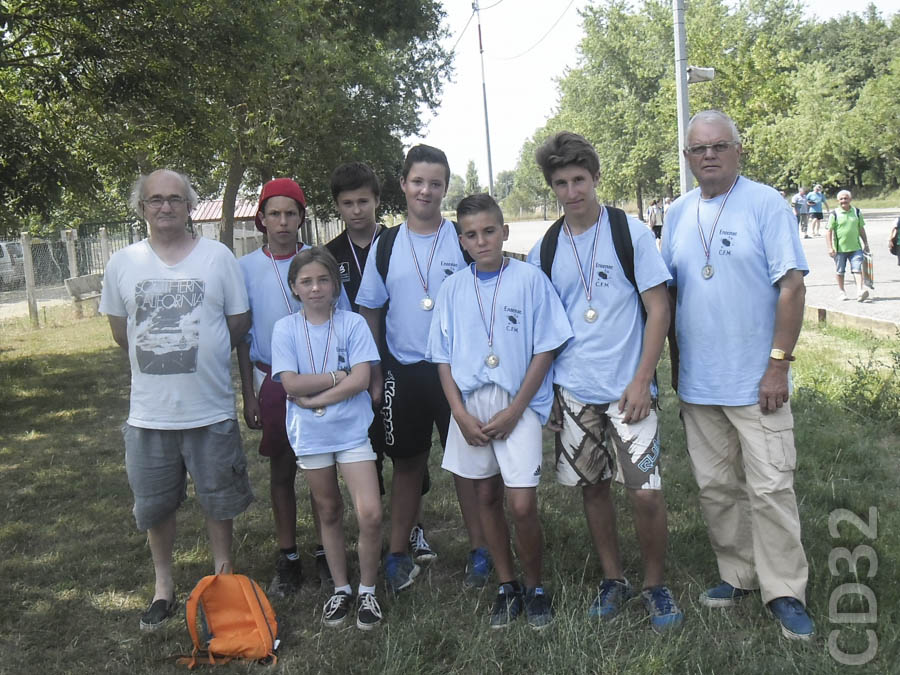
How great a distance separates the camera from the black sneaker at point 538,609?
337 cm

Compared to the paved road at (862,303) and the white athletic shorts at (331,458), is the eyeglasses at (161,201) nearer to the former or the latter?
the white athletic shorts at (331,458)

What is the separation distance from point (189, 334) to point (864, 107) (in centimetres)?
5344

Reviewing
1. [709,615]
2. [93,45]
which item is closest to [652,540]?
[709,615]

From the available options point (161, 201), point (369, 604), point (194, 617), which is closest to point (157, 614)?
point (194, 617)

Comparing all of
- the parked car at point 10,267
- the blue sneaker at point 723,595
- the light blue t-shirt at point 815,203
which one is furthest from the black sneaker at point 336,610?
the light blue t-shirt at point 815,203

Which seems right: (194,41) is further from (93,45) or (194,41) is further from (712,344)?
(712,344)

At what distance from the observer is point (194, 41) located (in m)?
8.59

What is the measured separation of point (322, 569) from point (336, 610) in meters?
0.55

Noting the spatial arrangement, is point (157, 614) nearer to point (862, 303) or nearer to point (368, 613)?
point (368, 613)

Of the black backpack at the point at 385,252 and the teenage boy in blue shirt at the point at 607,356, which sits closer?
the teenage boy in blue shirt at the point at 607,356

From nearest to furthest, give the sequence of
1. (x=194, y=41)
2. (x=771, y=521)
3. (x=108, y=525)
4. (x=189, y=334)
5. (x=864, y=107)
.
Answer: (x=771, y=521) → (x=189, y=334) → (x=108, y=525) → (x=194, y=41) → (x=864, y=107)

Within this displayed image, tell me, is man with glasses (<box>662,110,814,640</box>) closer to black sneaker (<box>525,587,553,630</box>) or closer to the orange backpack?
black sneaker (<box>525,587,553,630</box>)

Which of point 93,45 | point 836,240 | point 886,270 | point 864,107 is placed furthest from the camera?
point 864,107

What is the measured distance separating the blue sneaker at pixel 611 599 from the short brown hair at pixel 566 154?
1.85m
